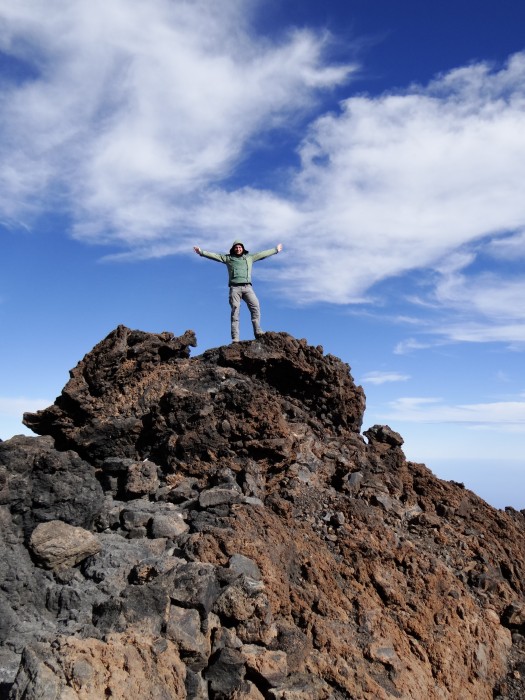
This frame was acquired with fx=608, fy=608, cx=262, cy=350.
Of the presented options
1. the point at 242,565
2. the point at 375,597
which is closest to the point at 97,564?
the point at 242,565

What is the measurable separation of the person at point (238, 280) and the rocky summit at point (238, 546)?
4.42 feet

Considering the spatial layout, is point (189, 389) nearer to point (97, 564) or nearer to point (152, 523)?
point (152, 523)

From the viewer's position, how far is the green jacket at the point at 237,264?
16.5 metres

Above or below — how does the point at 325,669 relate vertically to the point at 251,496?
below

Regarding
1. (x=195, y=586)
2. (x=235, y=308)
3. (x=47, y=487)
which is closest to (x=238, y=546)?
(x=195, y=586)

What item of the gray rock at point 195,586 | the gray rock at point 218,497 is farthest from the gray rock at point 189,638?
the gray rock at point 218,497

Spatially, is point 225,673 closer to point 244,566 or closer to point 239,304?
point 244,566

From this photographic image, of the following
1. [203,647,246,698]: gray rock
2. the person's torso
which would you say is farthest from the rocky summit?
the person's torso

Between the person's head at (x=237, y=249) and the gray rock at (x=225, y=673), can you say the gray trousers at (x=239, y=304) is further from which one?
the gray rock at (x=225, y=673)

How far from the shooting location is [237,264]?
16.5 m

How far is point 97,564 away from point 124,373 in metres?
5.69

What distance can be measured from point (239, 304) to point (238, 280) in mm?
654

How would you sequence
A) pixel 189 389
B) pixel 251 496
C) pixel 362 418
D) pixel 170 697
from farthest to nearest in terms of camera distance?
pixel 362 418 < pixel 189 389 < pixel 251 496 < pixel 170 697

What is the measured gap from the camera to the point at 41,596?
9.15 meters
